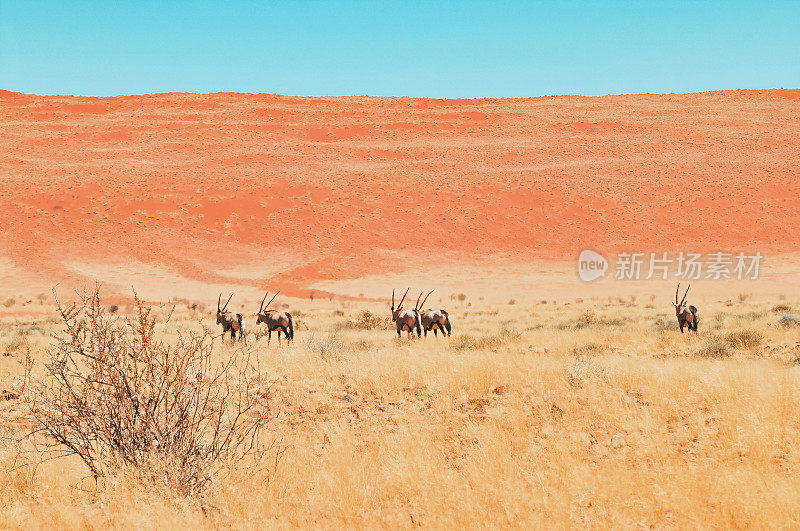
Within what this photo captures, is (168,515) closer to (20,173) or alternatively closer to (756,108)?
(20,173)

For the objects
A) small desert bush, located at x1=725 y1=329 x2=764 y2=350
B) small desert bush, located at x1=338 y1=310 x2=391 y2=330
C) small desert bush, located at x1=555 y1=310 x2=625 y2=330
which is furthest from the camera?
small desert bush, located at x1=338 y1=310 x2=391 y2=330

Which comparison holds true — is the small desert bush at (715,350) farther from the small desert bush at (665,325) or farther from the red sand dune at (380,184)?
the red sand dune at (380,184)

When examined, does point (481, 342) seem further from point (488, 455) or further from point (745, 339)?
point (488, 455)

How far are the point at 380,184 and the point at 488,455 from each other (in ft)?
175

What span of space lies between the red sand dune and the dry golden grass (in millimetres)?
35547

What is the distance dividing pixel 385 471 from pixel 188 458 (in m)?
1.70

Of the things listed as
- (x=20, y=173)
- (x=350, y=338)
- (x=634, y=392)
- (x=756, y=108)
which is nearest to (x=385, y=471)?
(x=634, y=392)

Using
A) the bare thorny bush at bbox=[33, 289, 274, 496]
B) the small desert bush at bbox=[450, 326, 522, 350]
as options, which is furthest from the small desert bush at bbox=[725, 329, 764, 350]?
the bare thorny bush at bbox=[33, 289, 274, 496]

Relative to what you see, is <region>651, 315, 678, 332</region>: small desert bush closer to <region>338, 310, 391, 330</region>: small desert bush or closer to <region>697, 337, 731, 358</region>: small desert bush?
<region>697, 337, 731, 358</region>: small desert bush

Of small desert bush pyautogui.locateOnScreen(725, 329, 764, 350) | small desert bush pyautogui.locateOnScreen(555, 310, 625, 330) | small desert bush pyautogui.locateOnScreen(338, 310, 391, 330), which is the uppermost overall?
small desert bush pyautogui.locateOnScreen(725, 329, 764, 350)

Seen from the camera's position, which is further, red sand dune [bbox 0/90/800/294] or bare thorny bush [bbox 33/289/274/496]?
red sand dune [bbox 0/90/800/294]

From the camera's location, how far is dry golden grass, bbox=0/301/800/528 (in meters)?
4.87

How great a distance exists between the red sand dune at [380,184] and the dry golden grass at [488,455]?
117 feet

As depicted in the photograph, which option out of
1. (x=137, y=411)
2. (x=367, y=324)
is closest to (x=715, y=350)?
(x=137, y=411)
